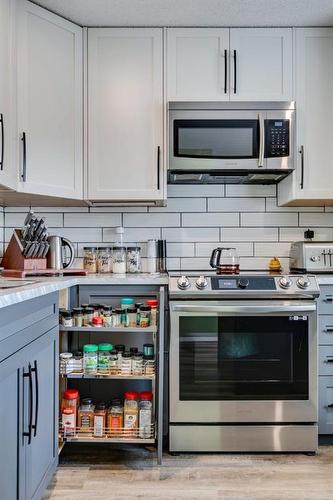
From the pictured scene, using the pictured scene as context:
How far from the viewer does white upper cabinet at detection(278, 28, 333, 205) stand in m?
2.42

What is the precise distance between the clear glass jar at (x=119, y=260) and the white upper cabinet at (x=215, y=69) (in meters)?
0.95

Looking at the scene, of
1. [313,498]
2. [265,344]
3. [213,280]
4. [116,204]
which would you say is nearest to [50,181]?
[116,204]

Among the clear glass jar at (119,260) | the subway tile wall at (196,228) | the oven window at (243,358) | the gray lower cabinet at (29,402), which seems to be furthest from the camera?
the subway tile wall at (196,228)

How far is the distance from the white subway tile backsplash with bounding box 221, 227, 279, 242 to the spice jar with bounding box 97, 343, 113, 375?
3.57 ft

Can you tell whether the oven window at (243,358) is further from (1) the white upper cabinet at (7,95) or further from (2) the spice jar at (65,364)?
(1) the white upper cabinet at (7,95)

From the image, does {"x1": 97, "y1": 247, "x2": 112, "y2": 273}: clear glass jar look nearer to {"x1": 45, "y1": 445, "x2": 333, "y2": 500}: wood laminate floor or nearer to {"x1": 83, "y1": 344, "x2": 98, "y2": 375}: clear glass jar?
{"x1": 83, "y1": 344, "x2": 98, "y2": 375}: clear glass jar

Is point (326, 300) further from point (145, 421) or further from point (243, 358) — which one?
point (145, 421)

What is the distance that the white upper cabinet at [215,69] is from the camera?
241 cm

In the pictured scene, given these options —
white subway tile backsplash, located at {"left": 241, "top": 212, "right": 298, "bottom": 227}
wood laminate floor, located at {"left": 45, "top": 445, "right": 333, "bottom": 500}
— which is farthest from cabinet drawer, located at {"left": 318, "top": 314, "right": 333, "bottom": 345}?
white subway tile backsplash, located at {"left": 241, "top": 212, "right": 298, "bottom": 227}

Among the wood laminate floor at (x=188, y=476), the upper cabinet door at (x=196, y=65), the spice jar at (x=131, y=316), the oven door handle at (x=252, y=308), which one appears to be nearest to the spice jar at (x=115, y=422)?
the wood laminate floor at (x=188, y=476)

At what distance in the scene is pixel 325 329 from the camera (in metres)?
2.15

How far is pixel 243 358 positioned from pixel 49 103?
1.70 metres

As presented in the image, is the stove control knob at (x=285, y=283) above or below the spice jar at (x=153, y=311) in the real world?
above

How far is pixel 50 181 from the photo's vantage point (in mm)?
2301
